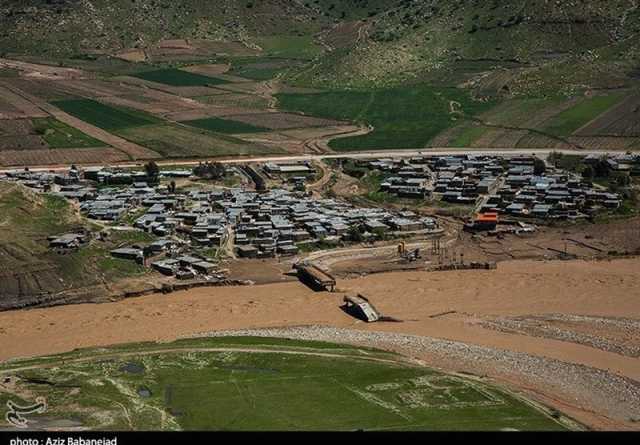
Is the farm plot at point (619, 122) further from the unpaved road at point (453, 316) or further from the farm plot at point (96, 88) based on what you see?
the farm plot at point (96, 88)

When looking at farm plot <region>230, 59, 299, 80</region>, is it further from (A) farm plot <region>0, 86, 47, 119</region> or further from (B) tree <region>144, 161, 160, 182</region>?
(B) tree <region>144, 161, 160, 182</region>

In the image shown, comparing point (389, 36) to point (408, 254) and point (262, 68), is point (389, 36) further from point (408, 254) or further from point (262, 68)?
point (408, 254)

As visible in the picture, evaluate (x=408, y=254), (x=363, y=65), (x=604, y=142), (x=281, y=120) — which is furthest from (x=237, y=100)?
(x=408, y=254)

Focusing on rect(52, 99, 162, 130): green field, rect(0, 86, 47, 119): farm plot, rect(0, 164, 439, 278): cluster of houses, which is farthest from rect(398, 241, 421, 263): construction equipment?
rect(0, 86, 47, 119): farm plot

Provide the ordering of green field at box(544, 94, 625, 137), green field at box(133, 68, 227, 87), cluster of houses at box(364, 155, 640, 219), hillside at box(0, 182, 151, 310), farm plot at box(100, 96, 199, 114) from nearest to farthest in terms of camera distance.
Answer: hillside at box(0, 182, 151, 310)
cluster of houses at box(364, 155, 640, 219)
green field at box(544, 94, 625, 137)
farm plot at box(100, 96, 199, 114)
green field at box(133, 68, 227, 87)

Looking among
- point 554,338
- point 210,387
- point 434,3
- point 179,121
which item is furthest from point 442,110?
point 210,387

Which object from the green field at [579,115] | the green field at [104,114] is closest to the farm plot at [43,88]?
the green field at [104,114]
